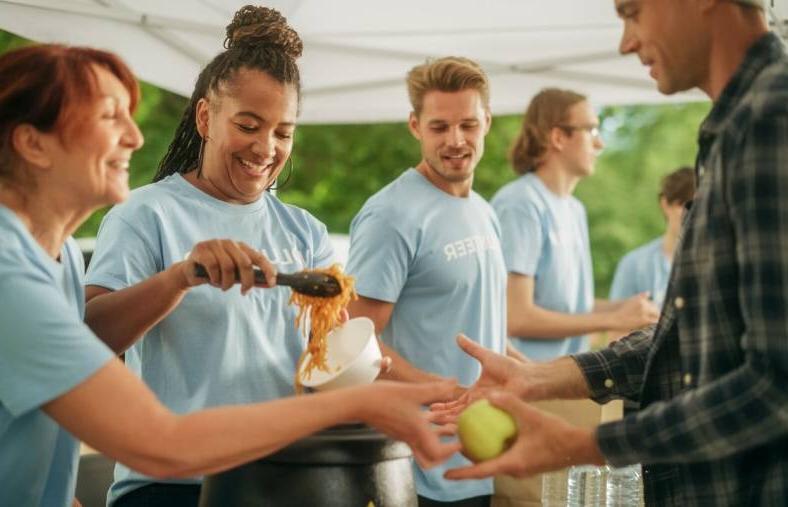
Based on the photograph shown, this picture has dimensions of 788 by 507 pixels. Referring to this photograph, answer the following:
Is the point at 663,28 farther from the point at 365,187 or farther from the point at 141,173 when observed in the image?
the point at 365,187

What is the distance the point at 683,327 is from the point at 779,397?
25 centimetres

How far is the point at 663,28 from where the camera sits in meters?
2.04

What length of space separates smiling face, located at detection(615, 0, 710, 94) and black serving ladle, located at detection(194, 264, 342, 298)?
0.83m

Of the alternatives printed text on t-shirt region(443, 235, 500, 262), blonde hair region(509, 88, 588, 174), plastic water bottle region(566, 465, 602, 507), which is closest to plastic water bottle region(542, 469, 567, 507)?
plastic water bottle region(566, 465, 602, 507)

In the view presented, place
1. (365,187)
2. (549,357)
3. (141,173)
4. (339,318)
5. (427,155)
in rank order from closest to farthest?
1. (339,318)
2. (427,155)
3. (549,357)
4. (141,173)
5. (365,187)

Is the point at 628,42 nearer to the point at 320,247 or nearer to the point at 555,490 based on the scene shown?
the point at 320,247

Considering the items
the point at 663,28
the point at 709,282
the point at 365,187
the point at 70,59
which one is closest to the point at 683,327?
the point at 709,282

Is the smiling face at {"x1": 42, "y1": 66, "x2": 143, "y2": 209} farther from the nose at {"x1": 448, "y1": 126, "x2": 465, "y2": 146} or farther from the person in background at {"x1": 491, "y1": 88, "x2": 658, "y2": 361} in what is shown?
the person in background at {"x1": 491, "y1": 88, "x2": 658, "y2": 361}

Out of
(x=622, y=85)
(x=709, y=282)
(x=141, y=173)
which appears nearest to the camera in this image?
(x=709, y=282)

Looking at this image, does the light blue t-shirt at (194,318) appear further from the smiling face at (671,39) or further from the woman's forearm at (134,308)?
the smiling face at (671,39)

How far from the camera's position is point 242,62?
9.14 feet

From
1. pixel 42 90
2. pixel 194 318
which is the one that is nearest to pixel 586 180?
pixel 194 318

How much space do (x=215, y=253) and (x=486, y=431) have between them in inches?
26.5

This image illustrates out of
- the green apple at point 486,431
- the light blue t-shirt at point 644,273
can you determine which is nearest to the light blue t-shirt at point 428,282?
the green apple at point 486,431
